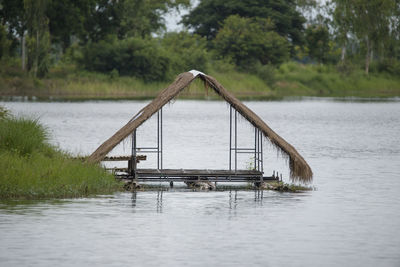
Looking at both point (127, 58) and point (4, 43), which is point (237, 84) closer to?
point (127, 58)

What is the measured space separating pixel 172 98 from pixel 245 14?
307ft

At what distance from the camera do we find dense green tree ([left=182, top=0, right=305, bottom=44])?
11675 centimetres

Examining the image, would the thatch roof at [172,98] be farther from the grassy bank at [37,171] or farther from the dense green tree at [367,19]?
the dense green tree at [367,19]

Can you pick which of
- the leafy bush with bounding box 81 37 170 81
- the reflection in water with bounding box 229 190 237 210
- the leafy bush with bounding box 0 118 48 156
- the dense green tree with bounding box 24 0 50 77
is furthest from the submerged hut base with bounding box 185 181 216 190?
the leafy bush with bounding box 81 37 170 81

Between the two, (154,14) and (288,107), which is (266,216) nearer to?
(288,107)

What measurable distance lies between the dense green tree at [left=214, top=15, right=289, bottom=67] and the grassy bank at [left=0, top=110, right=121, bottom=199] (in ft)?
273

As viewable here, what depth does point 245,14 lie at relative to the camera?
11894 cm

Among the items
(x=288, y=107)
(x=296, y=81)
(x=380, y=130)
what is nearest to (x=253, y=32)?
(x=296, y=81)

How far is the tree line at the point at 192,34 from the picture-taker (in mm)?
88562

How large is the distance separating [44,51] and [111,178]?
57.8m

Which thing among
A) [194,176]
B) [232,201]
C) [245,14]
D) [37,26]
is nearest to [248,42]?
[245,14]

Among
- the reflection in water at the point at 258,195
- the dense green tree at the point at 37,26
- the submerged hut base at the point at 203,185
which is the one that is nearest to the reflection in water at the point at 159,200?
the submerged hut base at the point at 203,185

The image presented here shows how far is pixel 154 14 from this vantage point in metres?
112

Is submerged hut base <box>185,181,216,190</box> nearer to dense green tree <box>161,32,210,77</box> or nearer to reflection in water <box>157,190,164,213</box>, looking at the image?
reflection in water <box>157,190,164,213</box>
